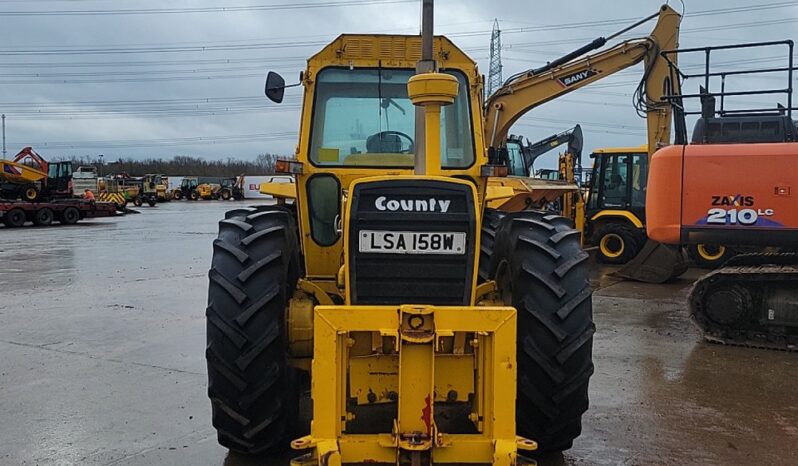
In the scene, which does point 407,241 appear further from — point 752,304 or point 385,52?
point 752,304

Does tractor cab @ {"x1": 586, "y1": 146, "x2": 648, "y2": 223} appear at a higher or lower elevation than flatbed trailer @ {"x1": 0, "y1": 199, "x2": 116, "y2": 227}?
higher

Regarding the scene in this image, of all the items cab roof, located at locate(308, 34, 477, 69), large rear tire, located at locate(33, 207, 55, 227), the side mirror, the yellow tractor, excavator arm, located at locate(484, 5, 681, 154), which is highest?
excavator arm, located at locate(484, 5, 681, 154)

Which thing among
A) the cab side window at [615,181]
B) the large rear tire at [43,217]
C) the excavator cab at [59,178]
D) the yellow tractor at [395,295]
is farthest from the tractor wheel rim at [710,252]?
the excavator cab at [59,178]

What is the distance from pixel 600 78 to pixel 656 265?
3.66 metres

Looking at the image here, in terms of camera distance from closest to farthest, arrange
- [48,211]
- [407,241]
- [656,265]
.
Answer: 1. [407,241]
2. [656,265]
3. [48,211]

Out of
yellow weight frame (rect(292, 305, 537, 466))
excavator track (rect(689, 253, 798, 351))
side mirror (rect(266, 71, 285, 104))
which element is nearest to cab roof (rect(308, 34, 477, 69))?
side mirror (rect(266, 71, 285, 104))

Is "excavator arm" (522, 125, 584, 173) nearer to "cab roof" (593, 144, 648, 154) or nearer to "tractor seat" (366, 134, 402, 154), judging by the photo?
"cab roof" (593, 144, 648, 154)

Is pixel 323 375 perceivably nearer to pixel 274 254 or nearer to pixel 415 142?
pixel 274 254

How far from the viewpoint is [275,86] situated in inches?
197

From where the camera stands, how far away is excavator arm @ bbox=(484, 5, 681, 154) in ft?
40.8

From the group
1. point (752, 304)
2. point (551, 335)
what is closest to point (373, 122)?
point (551, 335)

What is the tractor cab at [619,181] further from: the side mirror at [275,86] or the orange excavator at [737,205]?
the side mirror at [275,86]

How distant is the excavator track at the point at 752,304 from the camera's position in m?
7.56

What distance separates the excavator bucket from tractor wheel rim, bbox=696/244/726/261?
1.92 meters
